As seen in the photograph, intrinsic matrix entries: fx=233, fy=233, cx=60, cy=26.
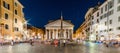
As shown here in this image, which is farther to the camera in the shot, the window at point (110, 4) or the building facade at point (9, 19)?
the window at point (110, 4)

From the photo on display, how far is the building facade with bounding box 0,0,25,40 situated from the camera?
65.7 metres

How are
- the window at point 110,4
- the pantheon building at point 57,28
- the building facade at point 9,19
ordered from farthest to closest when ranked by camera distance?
the pantheon building at point 57,28 < the window at point 110,4 < the building facade at point 9,19

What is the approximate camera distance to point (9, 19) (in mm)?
74438

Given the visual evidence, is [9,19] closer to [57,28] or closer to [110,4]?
[110,4]

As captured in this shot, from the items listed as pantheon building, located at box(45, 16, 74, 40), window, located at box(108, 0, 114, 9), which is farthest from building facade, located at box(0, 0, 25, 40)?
pantheon building, located at box(45, 16, 74, 40)

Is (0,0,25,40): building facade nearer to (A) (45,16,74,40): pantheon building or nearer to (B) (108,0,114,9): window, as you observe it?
(B) (108,0,114,9): window

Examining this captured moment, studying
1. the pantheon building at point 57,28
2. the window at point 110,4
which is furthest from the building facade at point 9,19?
the pantheon building at point 57,28

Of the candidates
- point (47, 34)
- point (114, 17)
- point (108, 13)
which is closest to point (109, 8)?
point (108, 13)

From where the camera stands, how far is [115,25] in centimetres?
7494

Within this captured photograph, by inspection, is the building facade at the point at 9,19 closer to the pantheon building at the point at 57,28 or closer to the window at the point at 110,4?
the window at the point at 110,4

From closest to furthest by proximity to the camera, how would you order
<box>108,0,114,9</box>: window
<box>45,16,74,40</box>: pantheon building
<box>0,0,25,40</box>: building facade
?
<box>0,0,25,40</box>: building facade < <box>108,0,114,9</box>: window < <box>45,16,74,40</box>: pantheon building

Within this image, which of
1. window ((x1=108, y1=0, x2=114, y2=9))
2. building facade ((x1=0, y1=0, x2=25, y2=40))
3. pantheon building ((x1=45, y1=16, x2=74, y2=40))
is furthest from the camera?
pantheon building ((x1=45, y1=16, x2=74, y2=40))

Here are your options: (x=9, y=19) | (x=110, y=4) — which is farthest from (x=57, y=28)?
(x=9, y=19)

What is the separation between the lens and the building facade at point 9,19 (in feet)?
216
